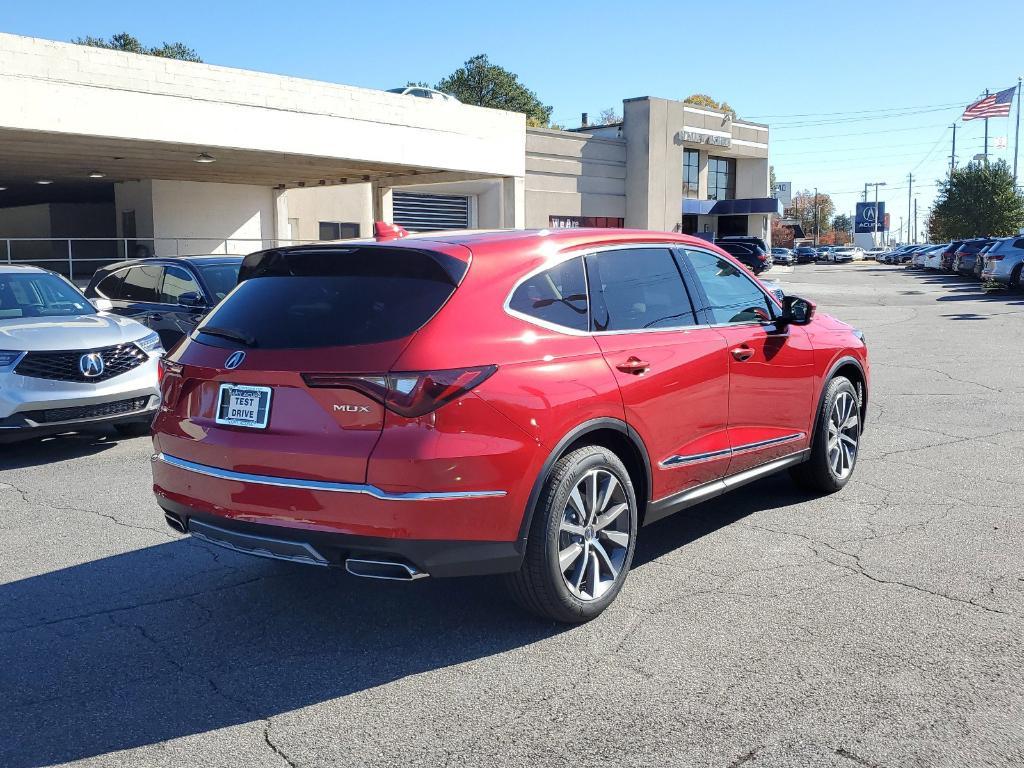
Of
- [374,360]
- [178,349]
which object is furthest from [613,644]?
[178,349]

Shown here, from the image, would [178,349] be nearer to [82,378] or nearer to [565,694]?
[565,694]

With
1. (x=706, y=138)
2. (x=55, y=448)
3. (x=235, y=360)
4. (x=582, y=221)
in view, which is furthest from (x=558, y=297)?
(x=706, y=138)

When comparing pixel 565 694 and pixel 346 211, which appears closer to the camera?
pixel 565 694

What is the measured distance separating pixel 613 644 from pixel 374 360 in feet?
5.27

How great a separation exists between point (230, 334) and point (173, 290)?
689 centimetres

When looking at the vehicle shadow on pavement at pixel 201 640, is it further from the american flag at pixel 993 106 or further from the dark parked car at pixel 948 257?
the american flag at pixel 993 106

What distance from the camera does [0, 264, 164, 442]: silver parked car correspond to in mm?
7695

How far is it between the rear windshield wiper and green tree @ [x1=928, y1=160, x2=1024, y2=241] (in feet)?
236

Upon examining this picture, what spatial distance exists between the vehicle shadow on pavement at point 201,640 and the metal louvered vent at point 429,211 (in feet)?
114

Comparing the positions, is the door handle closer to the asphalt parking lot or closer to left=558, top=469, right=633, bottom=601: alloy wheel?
left=558, top=469, right=633, bottom=601: alloy wheel

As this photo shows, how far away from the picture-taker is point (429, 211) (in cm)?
3988

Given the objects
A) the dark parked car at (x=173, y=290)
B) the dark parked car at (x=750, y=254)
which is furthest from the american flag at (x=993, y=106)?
the dark parked car at (x=173, y=290)

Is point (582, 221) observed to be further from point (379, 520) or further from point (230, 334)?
point (379, 520)

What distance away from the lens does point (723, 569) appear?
5137 mm
